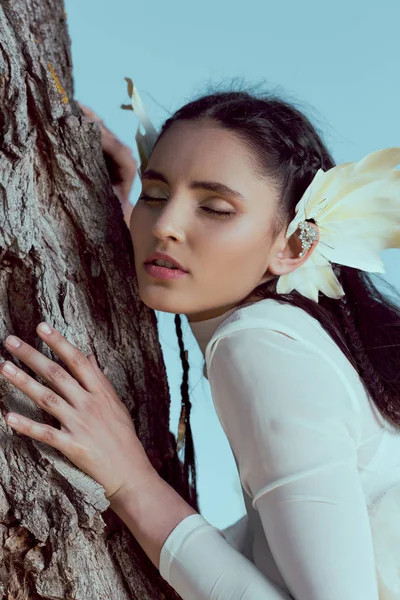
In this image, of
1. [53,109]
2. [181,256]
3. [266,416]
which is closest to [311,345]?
[266,416]

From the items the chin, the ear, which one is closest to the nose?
the chin

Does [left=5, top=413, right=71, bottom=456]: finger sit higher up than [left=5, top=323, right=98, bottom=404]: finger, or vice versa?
[left=5, top=323, right=98, bottom=404]: finger

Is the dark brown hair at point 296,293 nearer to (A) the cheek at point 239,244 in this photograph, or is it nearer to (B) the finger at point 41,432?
(A) the cheek at point 239,244

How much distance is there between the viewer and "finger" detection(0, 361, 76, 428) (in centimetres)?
140

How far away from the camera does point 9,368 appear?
4.59 feet

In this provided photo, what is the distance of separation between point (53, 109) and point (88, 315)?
427 mm

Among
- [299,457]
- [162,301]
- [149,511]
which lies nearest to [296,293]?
[162,301]

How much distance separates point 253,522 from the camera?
1639 mm

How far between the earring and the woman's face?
0.07 meters

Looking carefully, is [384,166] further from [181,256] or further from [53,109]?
[53,109]

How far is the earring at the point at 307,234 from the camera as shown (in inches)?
65.0

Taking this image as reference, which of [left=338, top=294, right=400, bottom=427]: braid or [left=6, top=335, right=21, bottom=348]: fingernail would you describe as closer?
[left=6, top=335, right=21, bottom=348]: fingernail

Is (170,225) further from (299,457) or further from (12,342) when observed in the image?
(299,457)

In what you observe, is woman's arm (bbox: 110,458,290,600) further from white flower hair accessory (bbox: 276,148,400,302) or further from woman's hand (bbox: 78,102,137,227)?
woman's hand (bbox: 78,102,137,227)
